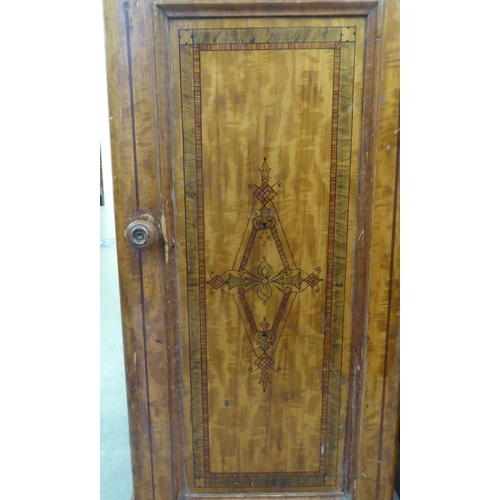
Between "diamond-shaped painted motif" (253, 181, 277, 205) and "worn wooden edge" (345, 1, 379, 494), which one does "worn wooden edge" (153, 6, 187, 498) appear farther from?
"worn wooden edge" (345, 1, 379, 494)

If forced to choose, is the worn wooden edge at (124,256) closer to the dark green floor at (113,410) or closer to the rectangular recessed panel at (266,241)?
the rectangular recessed panel at (266,241)

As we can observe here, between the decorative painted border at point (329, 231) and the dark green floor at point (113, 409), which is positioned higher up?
the decorative painted border at point (329, 231)

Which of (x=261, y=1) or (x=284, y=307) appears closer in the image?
(x=261, y=1)

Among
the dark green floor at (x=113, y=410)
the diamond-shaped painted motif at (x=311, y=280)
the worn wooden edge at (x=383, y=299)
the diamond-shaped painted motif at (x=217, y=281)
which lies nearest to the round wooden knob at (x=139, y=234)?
the diamond-shaped painted motif at (x=217, y=281)

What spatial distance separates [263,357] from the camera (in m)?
1.07

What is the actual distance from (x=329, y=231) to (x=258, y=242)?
0.55 ft

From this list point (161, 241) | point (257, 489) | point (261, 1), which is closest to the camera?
point (261, 1)

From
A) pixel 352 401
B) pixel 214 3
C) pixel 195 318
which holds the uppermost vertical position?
pixel 214 3

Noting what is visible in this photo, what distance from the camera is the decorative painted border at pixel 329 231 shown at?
3.02 feet

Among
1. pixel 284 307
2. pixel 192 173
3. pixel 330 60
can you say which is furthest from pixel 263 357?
pixel 330 60

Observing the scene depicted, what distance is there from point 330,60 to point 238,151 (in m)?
0.27

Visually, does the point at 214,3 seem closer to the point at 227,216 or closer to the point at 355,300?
the point at 227,216

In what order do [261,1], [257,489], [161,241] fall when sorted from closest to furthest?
1. [261,1]
2. [161,241]
3. [257,489]

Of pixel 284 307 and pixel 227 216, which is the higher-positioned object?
pixel 227 216
